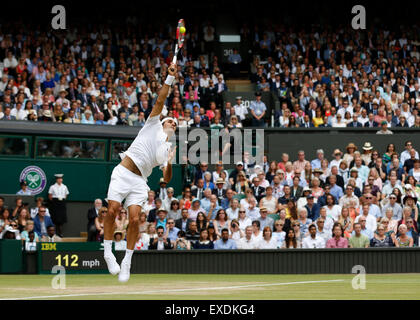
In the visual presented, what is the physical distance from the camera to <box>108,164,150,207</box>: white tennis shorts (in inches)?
444

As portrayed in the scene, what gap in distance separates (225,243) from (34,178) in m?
7.37

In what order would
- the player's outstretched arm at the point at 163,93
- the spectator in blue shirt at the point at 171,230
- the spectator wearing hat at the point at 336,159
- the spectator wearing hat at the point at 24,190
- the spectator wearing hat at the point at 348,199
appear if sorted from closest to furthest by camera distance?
the player's outstretched arm at the point at 163,93
the spectator in blue shirt at the point at 171,230
the spectator wearing hat at the point at 348,199
the spectator wearing hat at the point at 24,190
the spectator wearing hat at the point at 336,159

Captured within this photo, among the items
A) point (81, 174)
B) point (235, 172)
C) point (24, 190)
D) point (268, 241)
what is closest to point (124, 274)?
point (268, 241)

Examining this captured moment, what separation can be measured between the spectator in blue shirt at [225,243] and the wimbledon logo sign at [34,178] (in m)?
6.94

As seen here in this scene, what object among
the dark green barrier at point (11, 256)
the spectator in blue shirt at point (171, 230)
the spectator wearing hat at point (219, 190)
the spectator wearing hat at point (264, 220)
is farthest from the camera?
the spectator wearing hat at point (219, 190)

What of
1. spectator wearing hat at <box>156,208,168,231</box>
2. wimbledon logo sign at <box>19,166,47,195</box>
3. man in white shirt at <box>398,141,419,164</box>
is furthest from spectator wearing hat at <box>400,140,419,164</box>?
wimbledon logo sign at <box>19,166,47,195</box>

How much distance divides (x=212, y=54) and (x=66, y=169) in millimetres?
8524

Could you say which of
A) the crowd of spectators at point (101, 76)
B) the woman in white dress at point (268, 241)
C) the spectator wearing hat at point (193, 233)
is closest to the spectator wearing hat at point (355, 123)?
the crowd of spectators at point (101, 76)

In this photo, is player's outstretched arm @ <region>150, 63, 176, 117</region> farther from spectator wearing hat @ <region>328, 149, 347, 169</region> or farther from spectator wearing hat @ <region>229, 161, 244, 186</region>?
spectator wearing hat @ <region>328, 149, 347, 169</region>

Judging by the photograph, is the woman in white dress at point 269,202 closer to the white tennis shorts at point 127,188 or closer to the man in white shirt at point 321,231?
the man in white shirt at point 321,231

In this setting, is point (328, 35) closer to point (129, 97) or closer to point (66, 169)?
point (129, 97)

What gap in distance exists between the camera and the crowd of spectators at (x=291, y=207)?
18.8 meters

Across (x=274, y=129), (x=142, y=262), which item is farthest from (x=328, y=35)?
(x=142, y=262)

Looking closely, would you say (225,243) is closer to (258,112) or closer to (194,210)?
(194,210)
